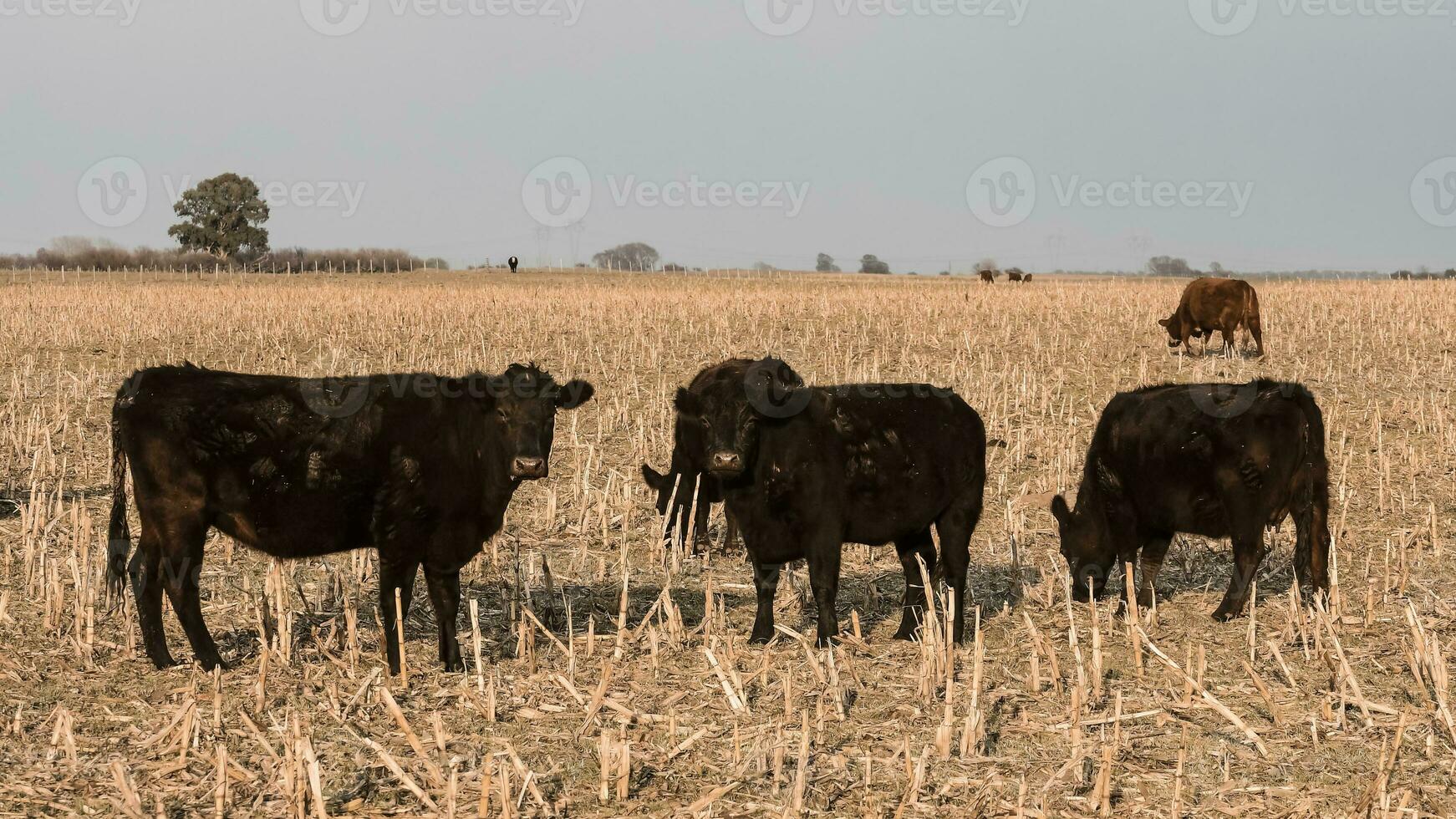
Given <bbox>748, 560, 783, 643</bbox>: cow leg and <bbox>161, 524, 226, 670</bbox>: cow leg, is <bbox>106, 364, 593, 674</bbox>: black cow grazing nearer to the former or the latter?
<bbox>161, 524, 226, 670</bbox>: cow leg

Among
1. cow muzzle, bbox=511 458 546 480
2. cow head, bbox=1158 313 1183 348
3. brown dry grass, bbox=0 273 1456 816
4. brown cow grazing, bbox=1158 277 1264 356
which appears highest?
brown cow grazing, bbox=1158 277 1264 356

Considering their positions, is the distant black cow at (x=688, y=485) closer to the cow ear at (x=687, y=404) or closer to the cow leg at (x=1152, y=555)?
the cow ear at (x=687, y=404)

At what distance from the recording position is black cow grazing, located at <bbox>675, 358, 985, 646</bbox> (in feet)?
25.7

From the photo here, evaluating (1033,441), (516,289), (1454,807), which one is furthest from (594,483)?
(516,289)

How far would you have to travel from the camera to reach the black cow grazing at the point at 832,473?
782 cm

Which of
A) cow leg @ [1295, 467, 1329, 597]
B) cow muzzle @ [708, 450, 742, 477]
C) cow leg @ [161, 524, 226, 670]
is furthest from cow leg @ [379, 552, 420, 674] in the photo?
cow leg @ [1295, 467, 1329, 597]

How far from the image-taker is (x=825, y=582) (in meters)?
7.79

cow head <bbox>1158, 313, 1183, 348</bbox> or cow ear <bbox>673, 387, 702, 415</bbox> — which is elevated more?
cow head <bbox>1158, 313, 1183, 348</bbox>

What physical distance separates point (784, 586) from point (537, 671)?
2586 millimetres

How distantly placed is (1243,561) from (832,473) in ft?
9.06

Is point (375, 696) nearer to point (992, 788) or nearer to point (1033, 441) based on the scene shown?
point (992, 788)

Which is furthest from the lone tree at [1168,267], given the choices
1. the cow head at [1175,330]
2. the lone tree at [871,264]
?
the cow head at [1175,330]

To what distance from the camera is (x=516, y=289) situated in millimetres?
43562

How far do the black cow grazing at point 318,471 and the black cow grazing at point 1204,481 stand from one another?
3872 mm
